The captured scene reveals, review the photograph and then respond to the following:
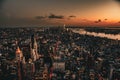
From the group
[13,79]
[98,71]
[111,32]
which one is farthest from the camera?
[111,32]

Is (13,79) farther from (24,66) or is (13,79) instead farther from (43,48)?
(43,48)

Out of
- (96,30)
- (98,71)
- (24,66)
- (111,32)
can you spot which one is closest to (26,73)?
(24,66)

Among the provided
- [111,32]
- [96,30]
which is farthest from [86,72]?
[96,30]

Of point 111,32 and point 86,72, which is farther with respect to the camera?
point 111,32

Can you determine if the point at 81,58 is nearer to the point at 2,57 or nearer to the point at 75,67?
the point at 75,67

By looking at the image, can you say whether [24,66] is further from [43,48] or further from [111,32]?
[111,32]

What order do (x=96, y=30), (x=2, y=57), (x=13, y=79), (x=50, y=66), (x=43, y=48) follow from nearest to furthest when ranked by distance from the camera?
(x=13, y=79), (x=50, y=66), (x=2, y=57), (x=43, y=48), (x=96, y=30)

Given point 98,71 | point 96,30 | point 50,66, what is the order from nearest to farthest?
1. point 98,71
2. point 50,66
3. point 96,30

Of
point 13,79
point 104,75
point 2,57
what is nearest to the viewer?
point 13,79

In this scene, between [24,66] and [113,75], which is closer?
[113,75]
